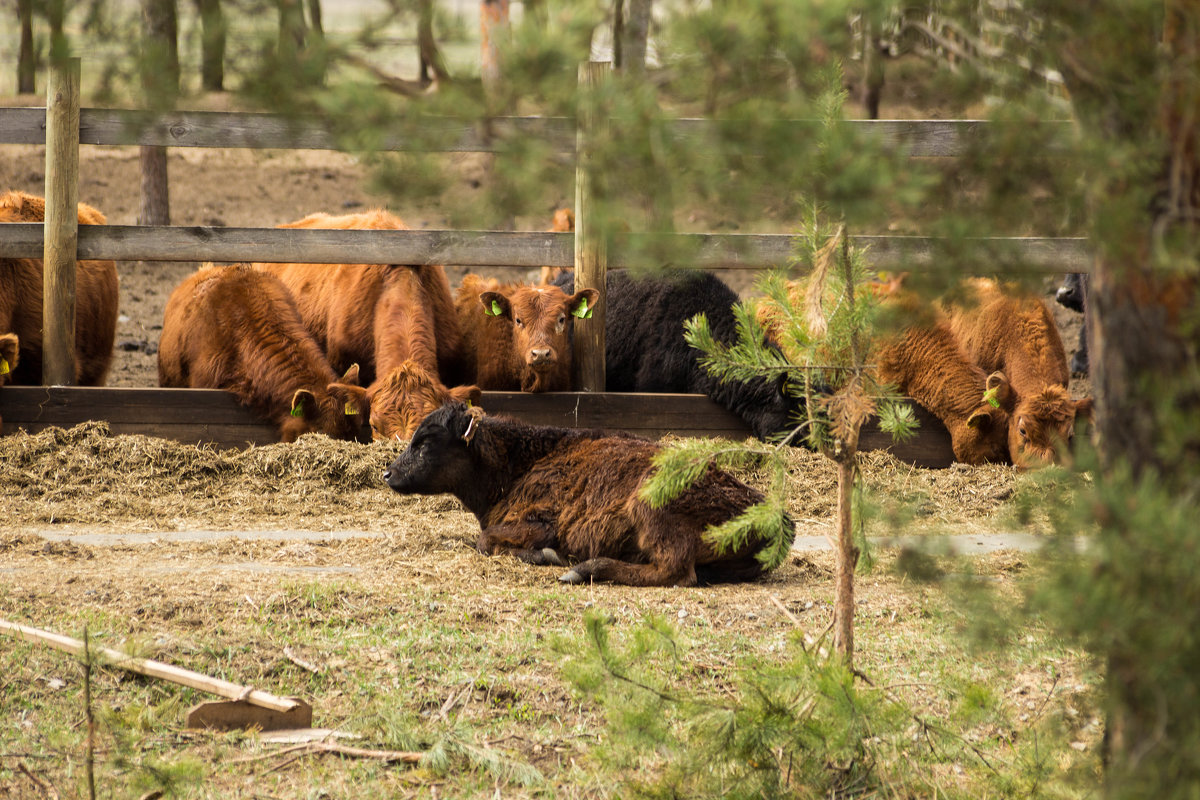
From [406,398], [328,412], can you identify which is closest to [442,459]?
[406,398]

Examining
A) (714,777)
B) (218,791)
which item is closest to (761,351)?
(714,777)

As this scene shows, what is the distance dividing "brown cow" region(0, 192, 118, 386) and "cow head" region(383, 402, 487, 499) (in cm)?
359

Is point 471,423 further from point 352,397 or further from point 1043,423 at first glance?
point 1043,423

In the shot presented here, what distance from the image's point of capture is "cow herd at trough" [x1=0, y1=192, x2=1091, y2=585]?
8.03m

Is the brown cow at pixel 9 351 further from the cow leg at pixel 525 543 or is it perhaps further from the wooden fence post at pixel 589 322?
the cow leg at pixel 525 543

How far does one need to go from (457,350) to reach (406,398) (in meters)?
1.36

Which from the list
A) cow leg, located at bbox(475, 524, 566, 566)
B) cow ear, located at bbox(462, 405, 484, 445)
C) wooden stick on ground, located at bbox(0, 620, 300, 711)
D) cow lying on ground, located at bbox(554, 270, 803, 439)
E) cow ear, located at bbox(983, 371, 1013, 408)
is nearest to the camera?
wooden stick on ground, located at bbox(0, 620, 300, 711)

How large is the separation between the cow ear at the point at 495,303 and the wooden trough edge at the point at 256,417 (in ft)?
2.42

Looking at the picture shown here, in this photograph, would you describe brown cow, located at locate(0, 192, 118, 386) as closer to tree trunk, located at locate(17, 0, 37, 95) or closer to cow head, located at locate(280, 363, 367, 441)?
cow head, located at locate(280, 363, 367, 441)

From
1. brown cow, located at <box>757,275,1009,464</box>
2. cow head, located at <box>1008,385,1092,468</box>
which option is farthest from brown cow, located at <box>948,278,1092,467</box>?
brown cow, located at <box>757,275,1009,464</box>

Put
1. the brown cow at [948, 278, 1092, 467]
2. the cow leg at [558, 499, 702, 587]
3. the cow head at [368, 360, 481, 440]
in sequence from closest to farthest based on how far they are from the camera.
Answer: the cow leg at [558, 499, 702, 587] → the cow head at [368, 360, 481, 440] → the brown cow at [948, 278, 1092, 467]

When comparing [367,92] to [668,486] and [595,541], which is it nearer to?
[668,486]

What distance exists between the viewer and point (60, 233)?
8.07 metres

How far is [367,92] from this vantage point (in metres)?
2.12
